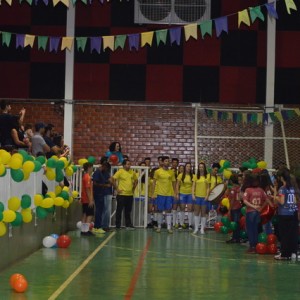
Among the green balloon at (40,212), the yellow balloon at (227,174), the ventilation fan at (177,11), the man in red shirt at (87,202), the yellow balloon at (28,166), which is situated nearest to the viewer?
the yellow balloon at (28,166)

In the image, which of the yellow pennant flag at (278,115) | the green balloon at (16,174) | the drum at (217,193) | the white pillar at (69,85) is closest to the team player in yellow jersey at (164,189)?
the drum at (217,193)

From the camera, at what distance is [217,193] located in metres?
19.6

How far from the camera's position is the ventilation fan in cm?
2266

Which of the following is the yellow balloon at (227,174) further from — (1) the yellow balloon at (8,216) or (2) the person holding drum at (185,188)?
(1) the yellow balloon at (8,216)

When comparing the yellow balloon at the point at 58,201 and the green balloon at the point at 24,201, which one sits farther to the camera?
the yellow balloon at the point at 58,201

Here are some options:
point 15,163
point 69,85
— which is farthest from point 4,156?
point 69,85

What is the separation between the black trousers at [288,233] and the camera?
13742mm

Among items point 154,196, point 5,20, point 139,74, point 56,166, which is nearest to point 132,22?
point 139,74

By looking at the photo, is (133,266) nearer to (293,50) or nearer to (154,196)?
(154,196)

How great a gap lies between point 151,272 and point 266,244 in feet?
13.3

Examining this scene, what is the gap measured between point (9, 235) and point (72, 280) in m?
1.71

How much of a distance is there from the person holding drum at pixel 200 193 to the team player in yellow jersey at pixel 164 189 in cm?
80

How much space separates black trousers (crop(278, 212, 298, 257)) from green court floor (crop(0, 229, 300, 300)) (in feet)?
1.06

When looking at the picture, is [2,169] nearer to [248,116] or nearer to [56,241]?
[56,241]
